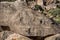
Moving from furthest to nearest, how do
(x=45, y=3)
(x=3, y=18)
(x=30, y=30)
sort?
(x=45, y=3) < (x=3, y=18) < (x=30, y=30)

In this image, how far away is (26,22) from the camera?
5.27 m

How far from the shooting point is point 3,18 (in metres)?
5.52

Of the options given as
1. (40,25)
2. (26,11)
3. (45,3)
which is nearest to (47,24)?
(40,25)

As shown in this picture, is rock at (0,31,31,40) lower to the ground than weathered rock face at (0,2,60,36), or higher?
lower

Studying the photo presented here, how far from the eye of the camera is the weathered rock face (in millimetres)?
5188

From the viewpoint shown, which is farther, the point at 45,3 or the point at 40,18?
the point at 45,3

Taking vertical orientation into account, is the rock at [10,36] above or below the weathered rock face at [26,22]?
below

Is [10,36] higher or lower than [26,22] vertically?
lower

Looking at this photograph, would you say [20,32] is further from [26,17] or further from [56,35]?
[56,35]

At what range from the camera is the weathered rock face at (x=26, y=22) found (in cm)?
519

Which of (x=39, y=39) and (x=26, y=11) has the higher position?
(x=26, y=11)

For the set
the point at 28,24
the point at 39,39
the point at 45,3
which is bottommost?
the point at 45,3

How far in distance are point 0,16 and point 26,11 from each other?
22.6 inches

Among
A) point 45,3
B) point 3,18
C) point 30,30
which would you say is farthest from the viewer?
point 45,3
